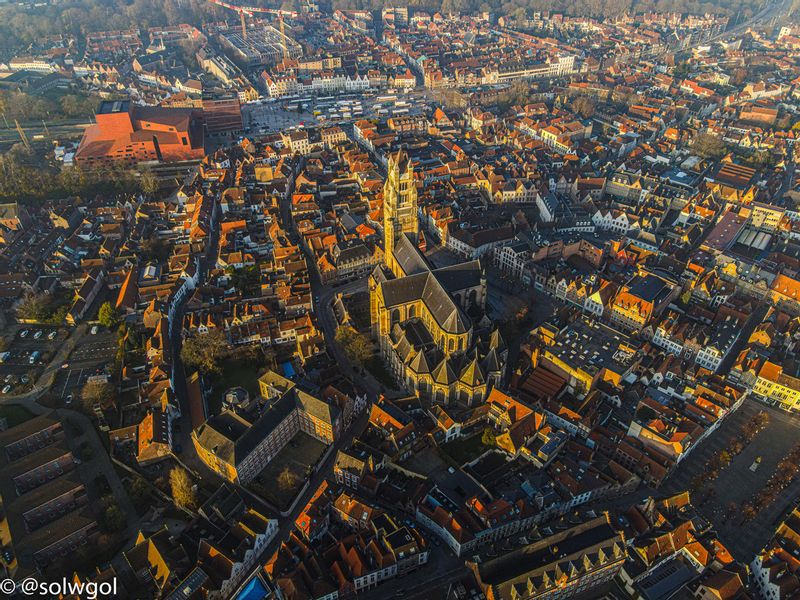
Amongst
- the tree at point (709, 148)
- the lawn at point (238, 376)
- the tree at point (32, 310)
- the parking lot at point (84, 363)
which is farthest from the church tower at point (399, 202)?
the tree at point (709, 148)

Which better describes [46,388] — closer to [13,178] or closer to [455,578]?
[455,578]

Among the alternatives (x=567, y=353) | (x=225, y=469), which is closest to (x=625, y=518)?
(x=567, y=353)

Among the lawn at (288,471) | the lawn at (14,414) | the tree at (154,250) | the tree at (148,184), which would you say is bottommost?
the lawn at (288,471)

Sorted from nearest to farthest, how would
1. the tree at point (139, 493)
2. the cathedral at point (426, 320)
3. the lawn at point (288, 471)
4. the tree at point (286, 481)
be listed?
the tree at point (139, 493), the lawn at point (288, 471), the tree at point (286, 481), the cathedral at point (426, 320)

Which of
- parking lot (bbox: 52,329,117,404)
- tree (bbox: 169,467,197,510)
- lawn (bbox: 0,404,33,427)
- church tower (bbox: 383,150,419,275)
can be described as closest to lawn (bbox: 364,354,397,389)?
church tower (bbox: 383,150,419,275)

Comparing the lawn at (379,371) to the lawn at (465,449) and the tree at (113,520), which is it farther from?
the tree at (113,520)

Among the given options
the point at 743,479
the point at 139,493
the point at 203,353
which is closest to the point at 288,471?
the point at 139,493

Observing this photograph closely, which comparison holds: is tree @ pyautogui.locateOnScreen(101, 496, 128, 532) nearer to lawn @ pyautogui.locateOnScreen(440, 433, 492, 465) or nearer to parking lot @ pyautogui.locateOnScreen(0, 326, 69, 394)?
parking lot @ pyautogui.locateOnScreen(0, 326, 69, 394)
